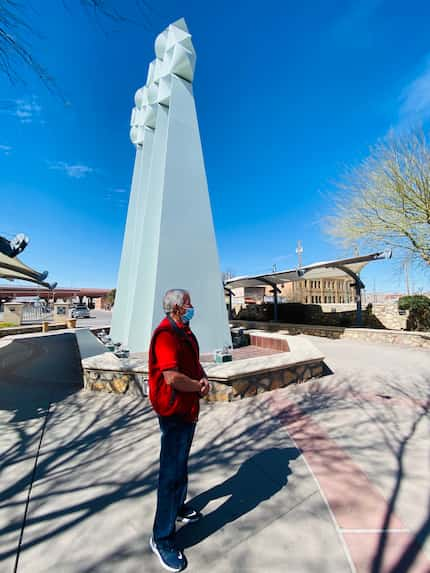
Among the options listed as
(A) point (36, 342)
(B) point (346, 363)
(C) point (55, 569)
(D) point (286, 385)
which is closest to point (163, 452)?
(C) point (55, 569)

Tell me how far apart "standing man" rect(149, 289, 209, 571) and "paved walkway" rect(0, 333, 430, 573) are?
0.17 meters

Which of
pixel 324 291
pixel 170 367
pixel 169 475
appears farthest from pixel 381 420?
pixel 324 291

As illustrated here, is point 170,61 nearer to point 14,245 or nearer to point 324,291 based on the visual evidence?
point 14,245

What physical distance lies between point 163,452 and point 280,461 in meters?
1.63

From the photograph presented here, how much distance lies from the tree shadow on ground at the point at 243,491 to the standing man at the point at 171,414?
23cm

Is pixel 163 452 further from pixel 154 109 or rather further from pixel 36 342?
pixel 36 342

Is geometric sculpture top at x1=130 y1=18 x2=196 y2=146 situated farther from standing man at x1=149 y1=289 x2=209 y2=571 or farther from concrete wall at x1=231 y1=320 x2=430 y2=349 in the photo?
concrete wall at x1=231 y1=320 x2=430 y2=349

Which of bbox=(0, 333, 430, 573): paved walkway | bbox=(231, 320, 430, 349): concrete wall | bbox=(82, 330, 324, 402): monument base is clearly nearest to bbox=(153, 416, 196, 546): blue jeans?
bbox=(0, 333, 430, 573): paved walkway

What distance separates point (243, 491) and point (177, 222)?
564cm

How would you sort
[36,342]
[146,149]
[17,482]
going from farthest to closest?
[36,342] → [146,149] → [17,482]

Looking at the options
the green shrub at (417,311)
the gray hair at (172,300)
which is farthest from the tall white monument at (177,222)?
the green shrub at (417,311)

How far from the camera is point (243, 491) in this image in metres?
2.31

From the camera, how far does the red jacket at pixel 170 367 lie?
1.66 metres

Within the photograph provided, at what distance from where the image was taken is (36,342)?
11.4 metres
